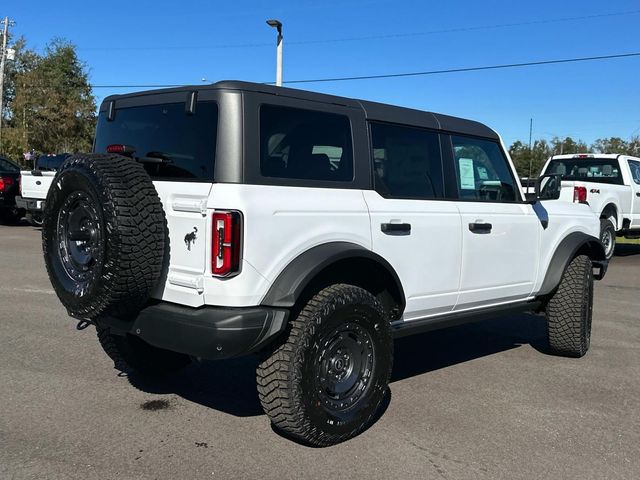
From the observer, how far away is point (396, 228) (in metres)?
3.96

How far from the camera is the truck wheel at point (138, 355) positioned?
4.46 metres

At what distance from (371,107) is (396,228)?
0.83m

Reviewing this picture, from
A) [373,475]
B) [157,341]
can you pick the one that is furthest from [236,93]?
[373,475]

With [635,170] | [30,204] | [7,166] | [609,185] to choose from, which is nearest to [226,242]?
[609,185]

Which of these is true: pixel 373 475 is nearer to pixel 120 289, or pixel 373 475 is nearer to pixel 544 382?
pixel 120 289

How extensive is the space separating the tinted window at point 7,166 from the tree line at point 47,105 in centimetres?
1931

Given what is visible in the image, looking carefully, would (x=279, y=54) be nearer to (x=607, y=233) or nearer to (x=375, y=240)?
(x=607, y=233)

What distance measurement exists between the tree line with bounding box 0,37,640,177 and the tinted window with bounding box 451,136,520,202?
33.9m

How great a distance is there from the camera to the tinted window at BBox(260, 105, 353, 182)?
11.4 feet

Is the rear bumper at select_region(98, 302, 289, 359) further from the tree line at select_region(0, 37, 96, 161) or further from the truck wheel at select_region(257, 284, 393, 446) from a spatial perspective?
the tree line at select_region(0, 37, 96, 161)

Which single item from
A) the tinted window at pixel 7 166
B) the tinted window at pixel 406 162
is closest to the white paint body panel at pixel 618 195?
the tinted window at pixel 406 162

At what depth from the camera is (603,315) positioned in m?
7.50

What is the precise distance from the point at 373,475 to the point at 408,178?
199cm

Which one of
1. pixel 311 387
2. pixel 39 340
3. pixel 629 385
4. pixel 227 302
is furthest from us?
pixel 39 340
